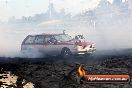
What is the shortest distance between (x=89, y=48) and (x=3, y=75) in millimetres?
7979

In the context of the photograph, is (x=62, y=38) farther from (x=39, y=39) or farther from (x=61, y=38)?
(x=39, y=39)

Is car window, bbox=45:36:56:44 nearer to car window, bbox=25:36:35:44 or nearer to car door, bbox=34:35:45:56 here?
car door, bbox=34:35:45:56

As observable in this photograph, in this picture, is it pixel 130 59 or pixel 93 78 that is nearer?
pixel 93 78

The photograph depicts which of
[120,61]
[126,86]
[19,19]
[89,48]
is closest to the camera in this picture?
[126,86]

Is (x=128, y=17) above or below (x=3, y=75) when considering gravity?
above

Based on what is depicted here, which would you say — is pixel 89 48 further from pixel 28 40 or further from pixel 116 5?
pixel 116 5

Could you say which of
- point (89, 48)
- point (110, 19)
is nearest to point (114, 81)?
point (89, 48)

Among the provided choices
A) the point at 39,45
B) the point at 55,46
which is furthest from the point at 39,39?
the point at 55,46

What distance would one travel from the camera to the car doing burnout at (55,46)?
63.1 feet

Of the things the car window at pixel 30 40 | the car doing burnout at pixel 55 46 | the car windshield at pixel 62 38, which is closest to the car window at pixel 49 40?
the car doing burnout at pixel 55 46

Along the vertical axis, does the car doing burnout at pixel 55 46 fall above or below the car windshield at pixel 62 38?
below

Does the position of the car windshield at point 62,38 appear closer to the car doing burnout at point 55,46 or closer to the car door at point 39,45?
the car doing burnout at point 55,46

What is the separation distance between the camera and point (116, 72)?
13125 millimetres

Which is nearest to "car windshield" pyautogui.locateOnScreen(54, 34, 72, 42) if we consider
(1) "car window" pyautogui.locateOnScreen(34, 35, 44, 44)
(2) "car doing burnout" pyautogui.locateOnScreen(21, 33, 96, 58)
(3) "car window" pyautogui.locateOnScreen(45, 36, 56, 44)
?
(2) "car doing burnout" pyautogui.locateOnScreen(21, 33, 96, 58)
